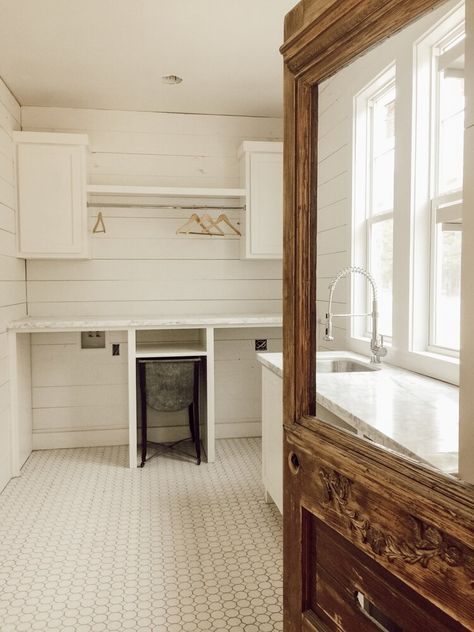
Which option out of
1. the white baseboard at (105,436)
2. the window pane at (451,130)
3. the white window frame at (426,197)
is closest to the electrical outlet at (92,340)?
the white baseboard at (105,436)

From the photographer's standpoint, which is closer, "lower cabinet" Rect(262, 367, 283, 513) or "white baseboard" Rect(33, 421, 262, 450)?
"lower cabinet" Rect(262, 367, 283, 513)

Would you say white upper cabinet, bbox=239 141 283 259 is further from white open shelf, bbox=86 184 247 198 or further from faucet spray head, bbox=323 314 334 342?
faucet spray head, bbox=323 314 334 342

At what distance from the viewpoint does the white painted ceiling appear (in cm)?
285

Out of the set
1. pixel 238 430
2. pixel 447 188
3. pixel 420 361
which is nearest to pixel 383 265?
pixel 420 361

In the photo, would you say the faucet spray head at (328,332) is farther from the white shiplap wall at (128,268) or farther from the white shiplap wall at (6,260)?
the white shiplap wall at (128,268)

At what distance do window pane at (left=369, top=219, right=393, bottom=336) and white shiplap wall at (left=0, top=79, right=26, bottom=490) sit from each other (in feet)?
9.00

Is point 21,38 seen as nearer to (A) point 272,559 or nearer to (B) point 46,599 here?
(B) point 46,599

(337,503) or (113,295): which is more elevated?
(113,295)

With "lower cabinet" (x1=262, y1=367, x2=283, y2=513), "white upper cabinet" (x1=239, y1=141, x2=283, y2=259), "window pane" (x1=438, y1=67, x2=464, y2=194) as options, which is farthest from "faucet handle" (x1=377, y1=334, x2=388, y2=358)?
"white upper cabinet" (x1=239, y1=141, x2=283, y2=259)

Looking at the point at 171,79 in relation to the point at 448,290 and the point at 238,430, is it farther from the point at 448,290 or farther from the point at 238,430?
the point at 448,290

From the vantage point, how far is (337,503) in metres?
1.05

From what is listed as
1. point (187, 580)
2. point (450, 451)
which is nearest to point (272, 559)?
point (187, 580)

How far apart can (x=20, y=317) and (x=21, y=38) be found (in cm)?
187

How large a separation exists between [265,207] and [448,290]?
337 centimetres
